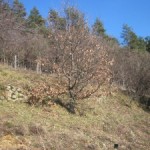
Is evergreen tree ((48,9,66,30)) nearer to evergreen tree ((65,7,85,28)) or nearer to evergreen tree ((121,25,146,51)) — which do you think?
evergreen tree ((65,7,85,28))

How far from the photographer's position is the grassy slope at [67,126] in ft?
41.8

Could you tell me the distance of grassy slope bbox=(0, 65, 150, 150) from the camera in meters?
12.8

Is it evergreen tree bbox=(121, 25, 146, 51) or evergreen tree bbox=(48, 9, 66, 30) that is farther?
evergreen tree bbox=(121, 25, 146, 51)

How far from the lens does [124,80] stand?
31.0 meters

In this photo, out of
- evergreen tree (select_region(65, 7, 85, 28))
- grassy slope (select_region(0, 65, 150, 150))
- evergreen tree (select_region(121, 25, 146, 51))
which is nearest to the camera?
grassy slope (select_region(0, 65, 150, 150))

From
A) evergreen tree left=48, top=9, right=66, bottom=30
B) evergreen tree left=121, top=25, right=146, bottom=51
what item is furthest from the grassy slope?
evergreen tree left=121, top=25, right=146, bottom=51

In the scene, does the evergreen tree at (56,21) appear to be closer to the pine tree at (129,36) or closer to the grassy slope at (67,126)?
the grassy slope at (67,126)

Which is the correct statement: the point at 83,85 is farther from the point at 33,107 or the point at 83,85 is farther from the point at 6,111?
the point at 6,111

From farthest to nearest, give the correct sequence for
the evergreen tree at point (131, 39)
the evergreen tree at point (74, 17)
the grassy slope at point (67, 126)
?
1. the evergreen tree at point (131, 39)
2. the evergreen tree at point (74, 17)
3. the grassy slope at point (67, 126)

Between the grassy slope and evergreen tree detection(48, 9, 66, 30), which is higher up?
evergreen tree detection(48, 9, 66, 30)

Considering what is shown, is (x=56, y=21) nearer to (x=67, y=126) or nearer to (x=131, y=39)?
(x=67, y=126)

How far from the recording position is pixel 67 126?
50.9 feet

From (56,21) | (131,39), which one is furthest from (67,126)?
(131,39)

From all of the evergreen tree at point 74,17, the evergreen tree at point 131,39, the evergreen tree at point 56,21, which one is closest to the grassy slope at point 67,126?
the evergreen tree at point 56,21
